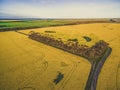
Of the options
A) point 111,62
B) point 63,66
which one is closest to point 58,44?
point 63,66

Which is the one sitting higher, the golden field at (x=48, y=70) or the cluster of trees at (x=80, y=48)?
the cluster of trees at (x=80, y=48)

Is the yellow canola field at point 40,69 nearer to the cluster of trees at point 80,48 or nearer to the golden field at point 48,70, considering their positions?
the golden field at point 48,70

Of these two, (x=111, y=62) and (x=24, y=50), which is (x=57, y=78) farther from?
(x=24, y=50)

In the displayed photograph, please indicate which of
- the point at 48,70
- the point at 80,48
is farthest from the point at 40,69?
the point at 80,48

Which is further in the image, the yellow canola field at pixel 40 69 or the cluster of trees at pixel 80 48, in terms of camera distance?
the cluster of trees at pixel 80 48

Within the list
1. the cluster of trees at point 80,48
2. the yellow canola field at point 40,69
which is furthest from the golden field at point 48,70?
the cluster of trees at point 80,48

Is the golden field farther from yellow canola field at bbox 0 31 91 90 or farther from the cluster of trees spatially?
the cluster of trees

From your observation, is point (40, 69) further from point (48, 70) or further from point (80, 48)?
point (80, 48)

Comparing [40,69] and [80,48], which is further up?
[80,48]

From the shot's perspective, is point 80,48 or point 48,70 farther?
point 80,48
